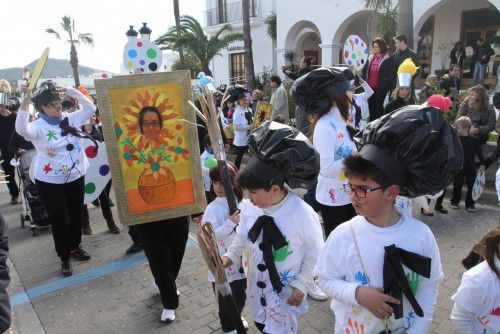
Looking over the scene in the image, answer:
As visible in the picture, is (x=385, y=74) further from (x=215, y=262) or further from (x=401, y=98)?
(x=215, y=262)

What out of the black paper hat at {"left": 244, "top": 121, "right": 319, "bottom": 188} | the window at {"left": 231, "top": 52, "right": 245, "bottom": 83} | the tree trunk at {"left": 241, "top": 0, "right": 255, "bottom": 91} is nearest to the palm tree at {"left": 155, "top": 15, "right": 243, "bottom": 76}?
the window at {"left": 231, "top": 52, "right": 245, "bottom": 83}

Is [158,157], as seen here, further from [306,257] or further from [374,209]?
[374,209]

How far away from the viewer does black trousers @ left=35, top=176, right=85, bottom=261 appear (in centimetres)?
427

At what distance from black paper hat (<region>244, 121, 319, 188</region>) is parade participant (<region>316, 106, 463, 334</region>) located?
40 cm

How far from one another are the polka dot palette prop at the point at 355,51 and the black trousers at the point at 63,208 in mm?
4990

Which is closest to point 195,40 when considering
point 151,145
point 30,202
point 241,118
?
point 241,118

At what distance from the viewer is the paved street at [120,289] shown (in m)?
3.41

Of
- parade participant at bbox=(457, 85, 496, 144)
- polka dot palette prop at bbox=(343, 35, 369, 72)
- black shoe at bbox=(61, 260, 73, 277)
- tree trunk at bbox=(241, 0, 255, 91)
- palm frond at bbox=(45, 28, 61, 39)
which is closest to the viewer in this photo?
black shoe at bbox=(61, 260, 73, 277)

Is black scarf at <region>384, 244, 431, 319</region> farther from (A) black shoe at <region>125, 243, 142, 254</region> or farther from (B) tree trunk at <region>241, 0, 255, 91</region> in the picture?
(B) tree trunk at <region>241, 0, 255, 91</region>

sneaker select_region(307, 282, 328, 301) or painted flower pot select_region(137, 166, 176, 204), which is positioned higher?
painted flower pot select_region(137, 166, 176, 204)

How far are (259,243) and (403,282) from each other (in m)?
0.84

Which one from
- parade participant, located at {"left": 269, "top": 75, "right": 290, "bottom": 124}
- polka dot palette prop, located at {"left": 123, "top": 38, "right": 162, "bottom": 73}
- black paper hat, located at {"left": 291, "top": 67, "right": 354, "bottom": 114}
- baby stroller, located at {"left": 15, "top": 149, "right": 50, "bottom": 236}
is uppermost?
polka dot palette prop, located at {"left": 123, "top": 38, "right": 162, "bottom": 73}

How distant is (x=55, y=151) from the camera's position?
4293 millimetres

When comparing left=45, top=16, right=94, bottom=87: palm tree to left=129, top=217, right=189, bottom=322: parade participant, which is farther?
left=45, top=16, right=94, bottom=87: palm tree
